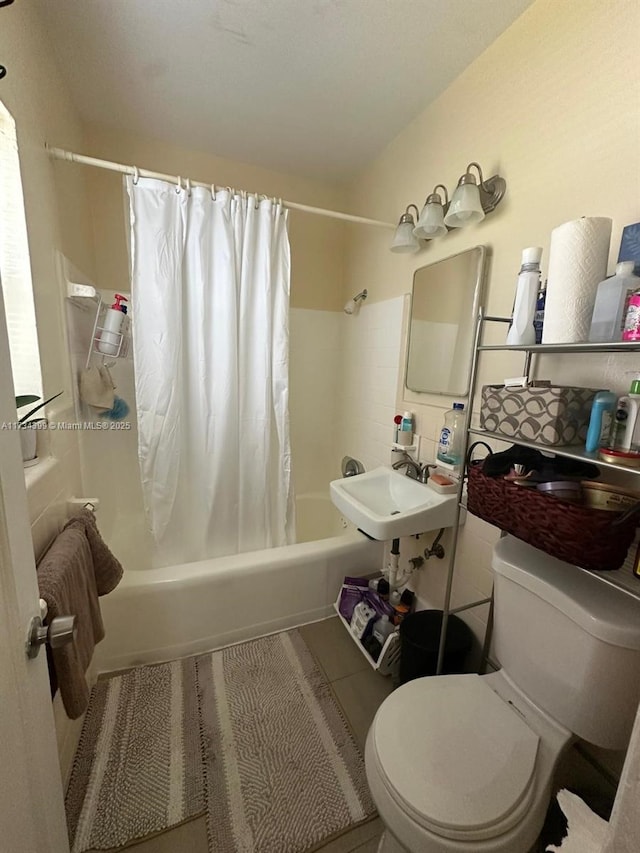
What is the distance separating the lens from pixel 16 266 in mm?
1021

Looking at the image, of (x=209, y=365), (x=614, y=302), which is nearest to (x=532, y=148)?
(x=614, y=302)

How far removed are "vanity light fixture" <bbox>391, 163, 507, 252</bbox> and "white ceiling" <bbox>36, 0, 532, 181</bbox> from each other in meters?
0.42

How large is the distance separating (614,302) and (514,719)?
3.55 ft

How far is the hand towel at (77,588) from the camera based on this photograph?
2.72ft

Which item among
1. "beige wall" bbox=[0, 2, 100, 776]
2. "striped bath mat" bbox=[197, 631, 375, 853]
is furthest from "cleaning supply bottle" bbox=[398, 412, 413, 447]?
"beige wall" bbox=[0, 2, 100, 776]

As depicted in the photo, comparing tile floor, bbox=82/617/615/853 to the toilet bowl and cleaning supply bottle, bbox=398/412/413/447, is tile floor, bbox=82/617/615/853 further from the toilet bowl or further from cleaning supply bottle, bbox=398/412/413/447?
cleaning supply bottle, bbox=398/412/413/447

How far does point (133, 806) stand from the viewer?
1.04m

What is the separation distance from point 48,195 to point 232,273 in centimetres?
68

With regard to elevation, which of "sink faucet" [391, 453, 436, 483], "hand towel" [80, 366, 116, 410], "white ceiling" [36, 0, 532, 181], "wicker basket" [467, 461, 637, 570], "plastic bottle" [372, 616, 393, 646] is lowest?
"plastic bottle" [372, 616, 393, 646]

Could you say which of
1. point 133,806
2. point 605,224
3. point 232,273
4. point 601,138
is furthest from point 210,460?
point 601,138

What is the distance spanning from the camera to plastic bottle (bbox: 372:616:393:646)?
151 centimetres

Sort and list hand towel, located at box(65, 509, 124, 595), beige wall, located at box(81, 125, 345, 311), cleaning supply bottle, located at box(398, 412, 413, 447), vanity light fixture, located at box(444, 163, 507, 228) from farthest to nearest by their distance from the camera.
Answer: beige wall, located at box(81, 125, 345, 311) < cleaning supply bottle, located at box(398, 412, 413, 447) < vanity light fixture, located at box(444, 163, 507, 228) < hand towel, located at box(65, 509, 124, 595)

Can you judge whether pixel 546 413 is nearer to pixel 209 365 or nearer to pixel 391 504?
pixel 391 504

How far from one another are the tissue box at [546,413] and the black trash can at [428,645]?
89 centimetres
